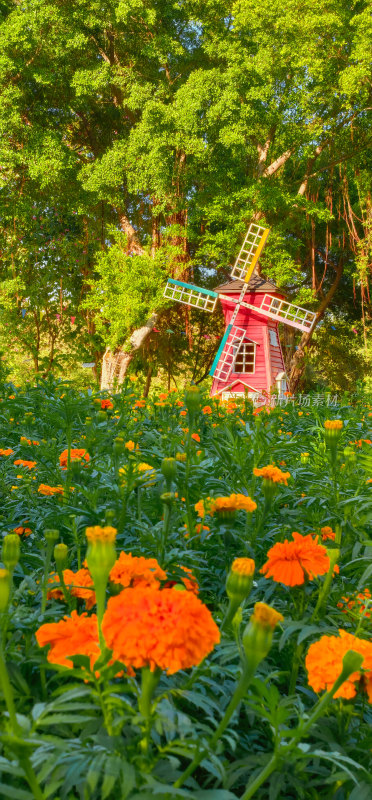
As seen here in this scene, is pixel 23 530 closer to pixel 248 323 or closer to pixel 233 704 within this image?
pixel 233 704

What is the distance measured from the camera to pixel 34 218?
1614cm

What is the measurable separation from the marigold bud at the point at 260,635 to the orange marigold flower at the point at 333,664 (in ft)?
0.64

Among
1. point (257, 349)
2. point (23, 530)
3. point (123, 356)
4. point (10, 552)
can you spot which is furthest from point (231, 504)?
point (123, 356)

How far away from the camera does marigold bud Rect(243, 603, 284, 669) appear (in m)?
0.72

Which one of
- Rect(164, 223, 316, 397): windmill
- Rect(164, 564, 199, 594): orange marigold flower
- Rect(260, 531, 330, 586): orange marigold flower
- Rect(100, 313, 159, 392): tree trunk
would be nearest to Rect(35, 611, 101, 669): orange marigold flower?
Rect(164, 564, 199, 594): orange marigold flower

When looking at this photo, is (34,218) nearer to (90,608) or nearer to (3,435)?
(3,435)

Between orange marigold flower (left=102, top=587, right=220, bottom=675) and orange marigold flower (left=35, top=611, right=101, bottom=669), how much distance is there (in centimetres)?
15

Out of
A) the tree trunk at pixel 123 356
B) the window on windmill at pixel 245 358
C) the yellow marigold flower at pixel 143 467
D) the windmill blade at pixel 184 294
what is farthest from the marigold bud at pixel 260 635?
the tree trunk at pixel 123 356

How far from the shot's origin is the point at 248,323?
48.2 ft

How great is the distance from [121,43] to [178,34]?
6.44 ft

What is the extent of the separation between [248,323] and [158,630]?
46.7ft

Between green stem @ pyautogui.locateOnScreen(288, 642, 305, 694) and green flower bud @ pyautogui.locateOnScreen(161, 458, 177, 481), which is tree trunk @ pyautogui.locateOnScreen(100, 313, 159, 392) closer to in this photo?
green flower bud @ pyautogui.locateOnScreen(161, 458, 177, 481)

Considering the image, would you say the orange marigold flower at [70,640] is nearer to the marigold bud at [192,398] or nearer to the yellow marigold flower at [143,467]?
the yellow marigold flower at [143,467]

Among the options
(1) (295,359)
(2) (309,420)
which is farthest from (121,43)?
(2) (309,420)
